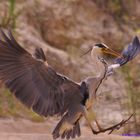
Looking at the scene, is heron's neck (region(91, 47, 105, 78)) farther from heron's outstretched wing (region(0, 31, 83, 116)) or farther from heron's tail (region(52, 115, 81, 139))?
heron's tail (region(52, 115, 81, 139))

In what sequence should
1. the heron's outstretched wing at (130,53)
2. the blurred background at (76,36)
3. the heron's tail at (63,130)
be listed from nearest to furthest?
the heron's tail at (63,130) < the heron's outstretched wing at (130,53) < the blurred background at (76,36)

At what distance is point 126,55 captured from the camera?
4555 millimetres

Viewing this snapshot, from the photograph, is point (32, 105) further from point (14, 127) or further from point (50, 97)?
point (14, 127)

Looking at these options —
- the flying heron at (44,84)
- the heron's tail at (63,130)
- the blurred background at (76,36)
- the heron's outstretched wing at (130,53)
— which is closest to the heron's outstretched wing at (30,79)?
the flying heron at (44,84)

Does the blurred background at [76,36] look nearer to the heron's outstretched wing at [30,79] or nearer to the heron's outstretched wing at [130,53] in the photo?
the heron's outstretched wing at [130,53]

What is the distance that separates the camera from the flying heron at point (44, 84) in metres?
3.56

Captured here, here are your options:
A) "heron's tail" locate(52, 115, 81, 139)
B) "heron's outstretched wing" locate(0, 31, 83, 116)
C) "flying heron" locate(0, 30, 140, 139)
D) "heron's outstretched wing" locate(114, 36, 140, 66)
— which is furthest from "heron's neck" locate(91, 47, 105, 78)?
"heron's outstretched wing" locate(114, 36, 140, 66)

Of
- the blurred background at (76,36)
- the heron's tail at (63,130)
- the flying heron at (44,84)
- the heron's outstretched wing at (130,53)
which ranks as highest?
the flying heron at (44,84)

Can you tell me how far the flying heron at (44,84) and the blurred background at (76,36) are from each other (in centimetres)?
274

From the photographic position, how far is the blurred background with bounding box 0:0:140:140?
701 centimetres

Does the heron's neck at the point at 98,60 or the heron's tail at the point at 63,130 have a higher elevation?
the heron's neck at the point at 98,60

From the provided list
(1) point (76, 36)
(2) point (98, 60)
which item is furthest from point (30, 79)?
A: (1) point (76, 36)

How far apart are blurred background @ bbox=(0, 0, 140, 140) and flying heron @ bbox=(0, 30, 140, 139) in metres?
2.74

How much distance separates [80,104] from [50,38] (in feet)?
19.1
